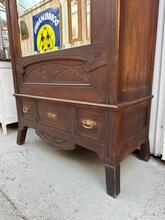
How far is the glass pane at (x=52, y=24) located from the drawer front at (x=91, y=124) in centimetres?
39

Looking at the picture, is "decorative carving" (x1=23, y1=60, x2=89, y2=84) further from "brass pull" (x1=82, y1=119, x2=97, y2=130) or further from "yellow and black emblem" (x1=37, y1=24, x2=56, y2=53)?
"brass pull" (x1=82, y1=119, x2=97, y2=130)

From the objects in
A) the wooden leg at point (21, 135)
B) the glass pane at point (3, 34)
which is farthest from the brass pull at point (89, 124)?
the glass pane at point (3, 34)

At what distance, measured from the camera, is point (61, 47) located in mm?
987

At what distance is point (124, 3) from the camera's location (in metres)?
0.69

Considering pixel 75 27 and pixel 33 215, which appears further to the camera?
pixel 75 27

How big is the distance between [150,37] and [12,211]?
1.30 metres

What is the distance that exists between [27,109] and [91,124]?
710 mm

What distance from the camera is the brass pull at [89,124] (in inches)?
33.9

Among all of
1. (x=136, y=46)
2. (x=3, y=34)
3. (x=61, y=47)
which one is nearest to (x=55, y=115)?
(x=61, y=47)

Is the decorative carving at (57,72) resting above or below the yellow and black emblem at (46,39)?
below

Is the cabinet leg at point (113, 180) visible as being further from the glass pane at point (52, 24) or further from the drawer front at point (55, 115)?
the glass pane at point (52, 24)

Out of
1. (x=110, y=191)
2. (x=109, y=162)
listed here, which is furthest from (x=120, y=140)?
(x=110, y=191)

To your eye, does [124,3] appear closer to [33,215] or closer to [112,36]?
[112,36]

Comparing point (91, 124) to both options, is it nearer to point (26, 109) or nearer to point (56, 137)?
point (56, 137)
